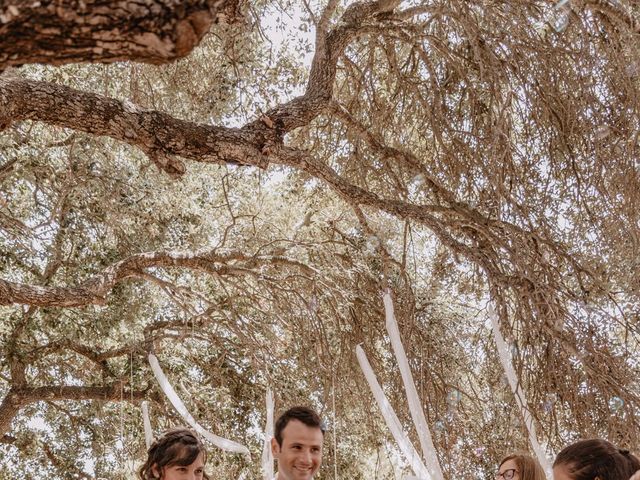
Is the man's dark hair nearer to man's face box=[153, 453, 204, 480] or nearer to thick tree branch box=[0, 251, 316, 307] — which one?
man's face box=[153, 453, 204, 480]

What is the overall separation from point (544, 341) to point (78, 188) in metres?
4.03

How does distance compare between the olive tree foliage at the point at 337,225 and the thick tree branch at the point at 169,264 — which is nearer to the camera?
the olive tree foliage at the point at 337,225

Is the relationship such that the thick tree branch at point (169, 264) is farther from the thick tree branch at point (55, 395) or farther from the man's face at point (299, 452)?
the man's face at point (299, 452)

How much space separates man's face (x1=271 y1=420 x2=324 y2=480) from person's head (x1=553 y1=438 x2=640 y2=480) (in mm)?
990

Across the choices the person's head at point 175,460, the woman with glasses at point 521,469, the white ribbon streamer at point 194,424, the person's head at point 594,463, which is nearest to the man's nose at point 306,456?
the person's head at point 175,460

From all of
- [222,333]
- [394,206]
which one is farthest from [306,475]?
[222,333]

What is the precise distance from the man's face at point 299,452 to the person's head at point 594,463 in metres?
0.99

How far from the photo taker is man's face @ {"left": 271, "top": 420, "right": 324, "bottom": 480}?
9.83 ft

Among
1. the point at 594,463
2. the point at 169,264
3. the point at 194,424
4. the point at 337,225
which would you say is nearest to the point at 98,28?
the point at 594,463

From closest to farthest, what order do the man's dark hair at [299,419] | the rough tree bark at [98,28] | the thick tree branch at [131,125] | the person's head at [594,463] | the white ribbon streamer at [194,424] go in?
the rough tree bark at [98,28] → the person's head at [594,463] → the man's dark hair at [299,419] → the thick tree branch at [131,125] → the white ribbon streamer at [194,424]

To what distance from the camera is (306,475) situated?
118 inches

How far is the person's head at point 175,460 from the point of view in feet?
10.7

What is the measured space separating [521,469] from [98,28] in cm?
247

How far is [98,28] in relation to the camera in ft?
5.15
